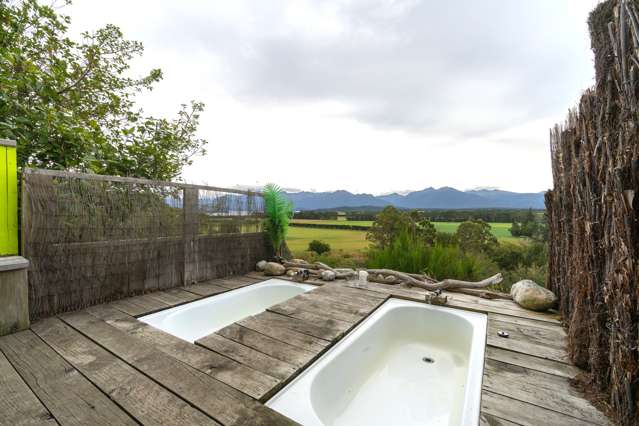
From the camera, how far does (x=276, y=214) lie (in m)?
4.73

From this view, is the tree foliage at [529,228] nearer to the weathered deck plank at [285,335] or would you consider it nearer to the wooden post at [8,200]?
the weathered deck plank at [285,335]

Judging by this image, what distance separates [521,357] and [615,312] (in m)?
0.75

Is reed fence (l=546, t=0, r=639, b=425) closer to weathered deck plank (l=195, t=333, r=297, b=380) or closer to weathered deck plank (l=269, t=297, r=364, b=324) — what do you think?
weathered deck plank (l=269, t=297, r=364, b=324)

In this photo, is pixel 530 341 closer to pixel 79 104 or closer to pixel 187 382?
pixel 187 382

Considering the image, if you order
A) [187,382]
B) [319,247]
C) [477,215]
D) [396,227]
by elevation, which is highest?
[477,215]

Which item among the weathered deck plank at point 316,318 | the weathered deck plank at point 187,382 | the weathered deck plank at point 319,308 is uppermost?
the weathered deck plank at point 187,382

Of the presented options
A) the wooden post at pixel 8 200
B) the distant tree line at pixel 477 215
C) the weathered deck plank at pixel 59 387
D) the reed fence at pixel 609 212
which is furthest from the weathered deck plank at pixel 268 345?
the distant tree line at pixel 477 215

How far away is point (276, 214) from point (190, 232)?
1588 millimetres

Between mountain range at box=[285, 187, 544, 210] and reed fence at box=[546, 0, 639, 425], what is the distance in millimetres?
3603

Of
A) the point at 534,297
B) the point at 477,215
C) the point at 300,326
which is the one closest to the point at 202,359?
the point at 300,326

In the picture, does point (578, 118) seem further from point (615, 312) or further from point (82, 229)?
point (82, 229)

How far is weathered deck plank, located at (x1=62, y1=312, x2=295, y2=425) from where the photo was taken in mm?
1227

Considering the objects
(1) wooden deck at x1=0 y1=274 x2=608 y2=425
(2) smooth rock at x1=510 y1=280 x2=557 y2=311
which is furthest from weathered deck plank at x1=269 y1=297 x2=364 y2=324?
(2) smooth rock at x1=510 y1=280 x2=557 y2=311

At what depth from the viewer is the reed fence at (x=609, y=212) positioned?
3.89 ft
